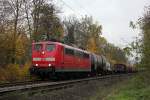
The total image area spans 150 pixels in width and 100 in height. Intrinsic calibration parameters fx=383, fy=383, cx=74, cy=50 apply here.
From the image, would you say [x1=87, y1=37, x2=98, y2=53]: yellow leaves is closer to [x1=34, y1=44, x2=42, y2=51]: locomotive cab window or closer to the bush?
the bush

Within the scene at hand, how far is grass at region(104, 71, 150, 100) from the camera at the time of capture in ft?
60.4

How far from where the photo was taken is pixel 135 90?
22.3 meters

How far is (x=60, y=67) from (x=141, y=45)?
751 cm

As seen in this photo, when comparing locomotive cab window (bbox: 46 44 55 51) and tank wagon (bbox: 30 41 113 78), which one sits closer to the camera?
tank wagon (bbox: 30 41 113 78)

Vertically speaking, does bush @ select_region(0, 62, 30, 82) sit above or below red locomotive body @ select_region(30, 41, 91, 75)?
below

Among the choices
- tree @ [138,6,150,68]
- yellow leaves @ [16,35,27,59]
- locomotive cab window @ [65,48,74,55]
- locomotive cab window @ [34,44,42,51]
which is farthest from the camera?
yellow leaves @ [16,35,27,59]

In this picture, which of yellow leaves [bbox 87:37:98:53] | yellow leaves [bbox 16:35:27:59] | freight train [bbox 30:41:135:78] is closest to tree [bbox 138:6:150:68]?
freight train [bbox 30:41:135:78]

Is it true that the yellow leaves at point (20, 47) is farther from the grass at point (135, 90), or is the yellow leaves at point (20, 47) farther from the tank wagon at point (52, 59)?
the grass at point (135, 90)

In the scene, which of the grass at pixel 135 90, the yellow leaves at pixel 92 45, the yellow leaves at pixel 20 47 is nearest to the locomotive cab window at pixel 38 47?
the grass at pixel 135 90

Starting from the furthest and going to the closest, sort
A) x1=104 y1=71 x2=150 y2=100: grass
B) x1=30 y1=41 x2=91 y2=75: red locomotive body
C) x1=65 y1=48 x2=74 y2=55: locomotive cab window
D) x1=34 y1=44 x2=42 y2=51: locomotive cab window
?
x1=65 y1=48 x2=74 y2=55: locomotive cab window
x1=34 y1=44 x2=42 y2=51: locomotive cab window
x1=30 y1=41 x2=91 y2=75: red locomotive body
x1=104 y1=71 x2=150 y2=100: grass

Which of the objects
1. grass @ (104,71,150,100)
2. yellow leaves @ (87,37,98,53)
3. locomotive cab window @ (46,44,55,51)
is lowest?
grass @ (104,71,150,100)

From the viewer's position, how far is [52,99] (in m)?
17.5

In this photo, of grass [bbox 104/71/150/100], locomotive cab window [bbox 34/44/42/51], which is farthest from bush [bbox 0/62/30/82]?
grass [bbox 104/71/150/100]

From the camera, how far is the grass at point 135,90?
18.4 meters
